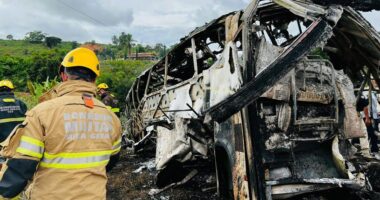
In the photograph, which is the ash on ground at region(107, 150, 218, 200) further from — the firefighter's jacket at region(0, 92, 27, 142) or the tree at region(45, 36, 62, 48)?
the tree at region(45, 36, 62, 48)

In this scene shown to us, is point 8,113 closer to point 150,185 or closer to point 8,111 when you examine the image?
point 8,111

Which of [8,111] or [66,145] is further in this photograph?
[8,111]

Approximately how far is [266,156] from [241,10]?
1.58 metres

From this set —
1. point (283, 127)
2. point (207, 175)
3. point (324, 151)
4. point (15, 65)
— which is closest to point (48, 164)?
point (283, 127)

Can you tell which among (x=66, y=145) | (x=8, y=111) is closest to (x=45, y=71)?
(x=8, y=111)

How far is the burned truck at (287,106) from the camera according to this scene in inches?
124

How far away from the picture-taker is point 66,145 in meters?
1.94

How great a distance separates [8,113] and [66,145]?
11.5 feet

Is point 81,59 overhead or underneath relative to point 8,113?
overhead

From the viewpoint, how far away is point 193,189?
5.89m

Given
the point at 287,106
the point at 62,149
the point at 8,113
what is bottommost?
the point at 62,149

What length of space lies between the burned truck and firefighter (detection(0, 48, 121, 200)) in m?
0.94

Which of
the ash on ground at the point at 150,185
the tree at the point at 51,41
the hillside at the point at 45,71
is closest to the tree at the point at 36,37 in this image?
the tree at the point at 51,41

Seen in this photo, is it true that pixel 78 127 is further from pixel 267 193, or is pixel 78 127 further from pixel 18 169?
pixel 267 193
